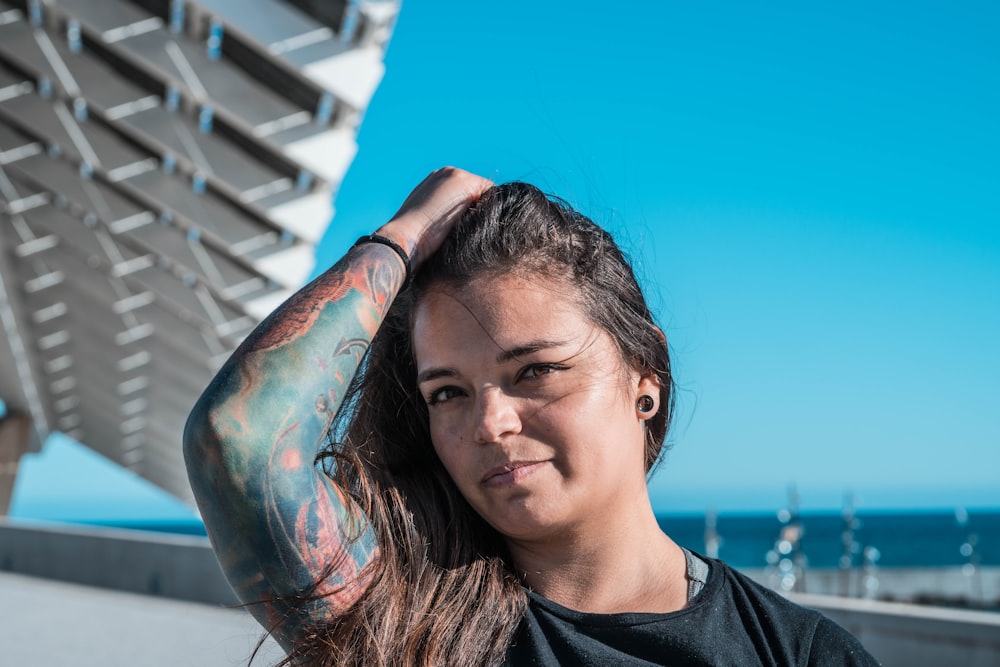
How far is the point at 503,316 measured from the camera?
1438 millimetres

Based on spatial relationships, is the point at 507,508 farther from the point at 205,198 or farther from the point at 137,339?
the point at 137,339

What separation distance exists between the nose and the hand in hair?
0.29m

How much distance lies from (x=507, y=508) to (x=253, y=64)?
25.0 feet

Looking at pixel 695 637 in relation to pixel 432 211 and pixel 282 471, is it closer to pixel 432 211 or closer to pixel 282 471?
pixel 282 471

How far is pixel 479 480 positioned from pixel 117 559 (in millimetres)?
8019

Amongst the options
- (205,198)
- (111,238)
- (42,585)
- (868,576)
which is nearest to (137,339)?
(111,238)

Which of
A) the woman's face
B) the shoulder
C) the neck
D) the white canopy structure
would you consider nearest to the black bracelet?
the woman's face

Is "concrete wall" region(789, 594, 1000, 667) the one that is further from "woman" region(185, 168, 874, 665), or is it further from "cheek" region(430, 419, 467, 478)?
"cheek" region(430, 419, 467, 478)

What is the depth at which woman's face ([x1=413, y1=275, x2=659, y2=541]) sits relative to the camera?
4.59 feet

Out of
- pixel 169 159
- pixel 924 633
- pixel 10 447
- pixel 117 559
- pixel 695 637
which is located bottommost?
pixel 117 559

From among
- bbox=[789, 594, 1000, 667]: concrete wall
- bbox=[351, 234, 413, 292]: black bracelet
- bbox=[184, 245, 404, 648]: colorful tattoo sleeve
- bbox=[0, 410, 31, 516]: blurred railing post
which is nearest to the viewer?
bbox=[184, 245, 404, 648]: colorful tattoo sleeve

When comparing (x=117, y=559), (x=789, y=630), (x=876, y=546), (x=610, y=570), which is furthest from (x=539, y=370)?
(x=876, y=546)

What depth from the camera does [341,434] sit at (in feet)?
5.46

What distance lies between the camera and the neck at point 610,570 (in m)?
1.47
